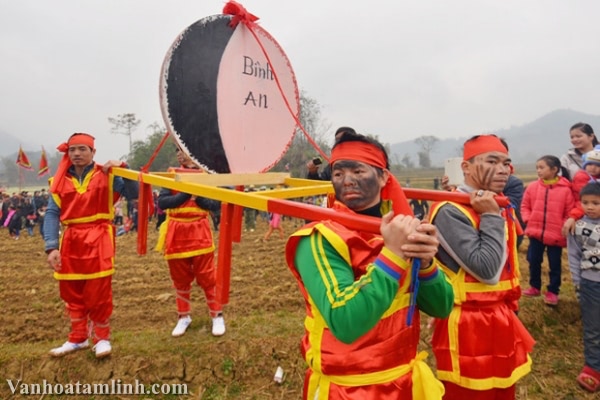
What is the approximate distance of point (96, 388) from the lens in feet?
12.4

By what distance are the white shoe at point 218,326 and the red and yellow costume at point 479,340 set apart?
9.39ft

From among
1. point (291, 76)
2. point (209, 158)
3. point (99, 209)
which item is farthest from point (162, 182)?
point (99, 209)

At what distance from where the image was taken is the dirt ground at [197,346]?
12.6ft

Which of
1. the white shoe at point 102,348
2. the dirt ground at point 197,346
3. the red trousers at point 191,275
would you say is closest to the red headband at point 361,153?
the dirt ground at point 197,346

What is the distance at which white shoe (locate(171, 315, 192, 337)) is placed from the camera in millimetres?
4566

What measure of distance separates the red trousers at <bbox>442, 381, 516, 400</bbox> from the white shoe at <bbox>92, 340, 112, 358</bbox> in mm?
3315

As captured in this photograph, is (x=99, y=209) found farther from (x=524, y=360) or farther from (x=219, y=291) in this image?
(x=524, y=360)

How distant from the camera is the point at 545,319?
5.00m

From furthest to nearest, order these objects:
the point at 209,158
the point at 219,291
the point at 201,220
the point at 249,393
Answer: the point at 201,220 < the point at 249,393 < the point at 209,158 < the point at 219,291

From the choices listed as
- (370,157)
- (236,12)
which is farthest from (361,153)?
(236,12)

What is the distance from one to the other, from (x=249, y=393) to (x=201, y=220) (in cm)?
202

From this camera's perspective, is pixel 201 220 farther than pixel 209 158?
Yes

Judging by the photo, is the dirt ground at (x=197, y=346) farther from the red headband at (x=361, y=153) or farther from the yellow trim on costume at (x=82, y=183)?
the red headband at (x=361, y=153)

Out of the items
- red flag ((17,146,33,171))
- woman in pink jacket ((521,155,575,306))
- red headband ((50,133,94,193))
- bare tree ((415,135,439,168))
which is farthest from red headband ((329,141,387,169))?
bare tree ((415,135,439,168))
